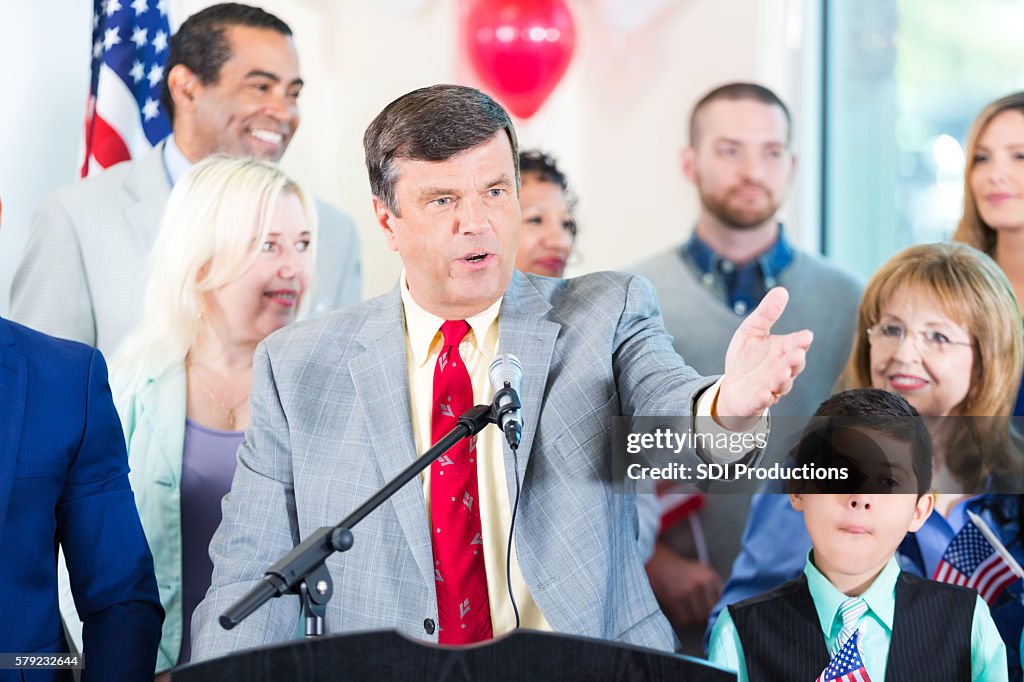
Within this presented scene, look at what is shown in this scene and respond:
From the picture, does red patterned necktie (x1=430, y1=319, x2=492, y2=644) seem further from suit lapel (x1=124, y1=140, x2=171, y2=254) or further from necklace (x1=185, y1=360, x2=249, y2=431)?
suit lapel (x1=124, y1=140, x2=171, y2=254)

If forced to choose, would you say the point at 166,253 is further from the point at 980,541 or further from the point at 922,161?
the point at 922,161

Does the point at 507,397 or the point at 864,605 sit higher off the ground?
the point at 507,397

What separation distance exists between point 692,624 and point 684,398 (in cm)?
173

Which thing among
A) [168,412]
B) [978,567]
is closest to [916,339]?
[978,567]

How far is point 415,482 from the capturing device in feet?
7.02

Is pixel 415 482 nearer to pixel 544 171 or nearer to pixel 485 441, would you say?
pixel 485 441

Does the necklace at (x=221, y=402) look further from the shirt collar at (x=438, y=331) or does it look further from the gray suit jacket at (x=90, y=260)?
the shirt collar at (x=438, y=331)

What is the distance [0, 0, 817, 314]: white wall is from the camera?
317 centimetres

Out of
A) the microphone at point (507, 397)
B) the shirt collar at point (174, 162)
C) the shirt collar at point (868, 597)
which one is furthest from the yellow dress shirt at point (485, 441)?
the shirt collar at point (174, 162)

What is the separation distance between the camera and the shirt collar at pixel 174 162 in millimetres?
3119

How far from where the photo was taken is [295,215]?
299 centimetres

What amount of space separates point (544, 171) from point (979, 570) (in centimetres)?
168

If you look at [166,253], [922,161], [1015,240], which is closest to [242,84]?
[166,253]

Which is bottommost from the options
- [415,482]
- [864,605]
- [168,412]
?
[864,605]
